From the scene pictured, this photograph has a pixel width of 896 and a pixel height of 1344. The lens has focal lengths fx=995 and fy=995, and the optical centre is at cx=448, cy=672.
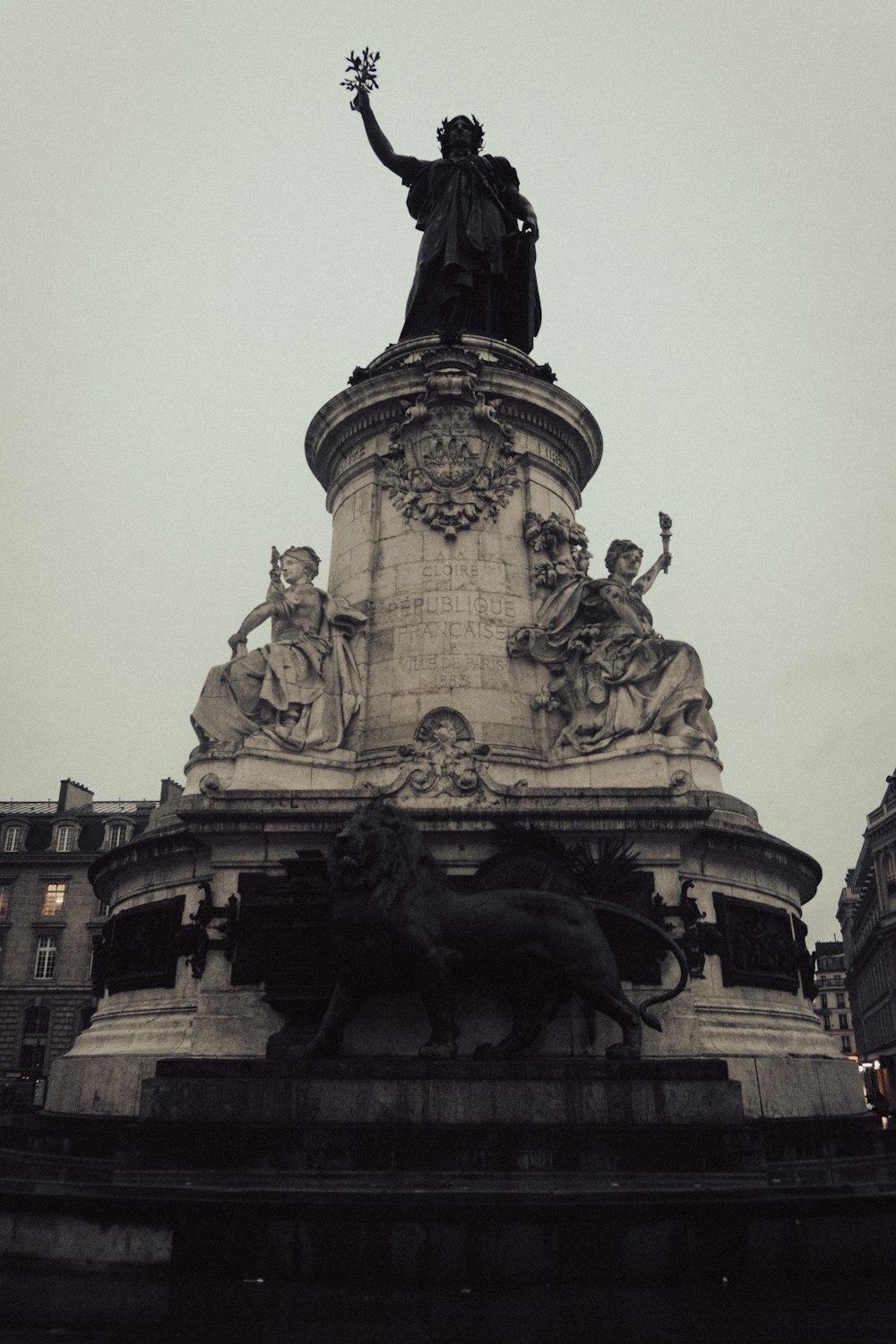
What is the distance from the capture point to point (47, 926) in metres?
52.9

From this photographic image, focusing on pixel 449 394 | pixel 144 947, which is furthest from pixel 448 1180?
pixel 449 394

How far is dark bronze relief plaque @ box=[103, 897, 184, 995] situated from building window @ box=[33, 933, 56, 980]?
39.8 m

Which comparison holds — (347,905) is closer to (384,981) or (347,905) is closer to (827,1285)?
(384,981)

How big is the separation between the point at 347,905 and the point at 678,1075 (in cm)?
418

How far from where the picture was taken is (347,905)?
1178 cm

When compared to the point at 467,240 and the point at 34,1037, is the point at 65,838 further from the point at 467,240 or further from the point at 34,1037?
the point at 467,240

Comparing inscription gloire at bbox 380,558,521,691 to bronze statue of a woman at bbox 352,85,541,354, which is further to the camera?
bronze statue of a woman at bbox 352,85,541,354

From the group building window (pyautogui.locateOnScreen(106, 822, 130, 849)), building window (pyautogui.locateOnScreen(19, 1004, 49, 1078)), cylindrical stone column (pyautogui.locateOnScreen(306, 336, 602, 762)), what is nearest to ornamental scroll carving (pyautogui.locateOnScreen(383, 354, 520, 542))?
cylindrical stone column (pyautogui.locateOnScreen(306, 336, 602, 762))

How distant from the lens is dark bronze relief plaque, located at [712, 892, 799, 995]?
14922 mm

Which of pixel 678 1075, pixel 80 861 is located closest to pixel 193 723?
pixel 678 1075

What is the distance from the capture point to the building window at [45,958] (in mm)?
52031

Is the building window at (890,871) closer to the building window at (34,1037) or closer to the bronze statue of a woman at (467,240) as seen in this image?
the bronze statue of a woman at (467,240)

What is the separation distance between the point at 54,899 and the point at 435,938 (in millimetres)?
48031

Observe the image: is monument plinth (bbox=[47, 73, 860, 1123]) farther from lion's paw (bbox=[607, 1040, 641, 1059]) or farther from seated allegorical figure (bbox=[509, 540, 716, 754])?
lion's paw (bbox=[607, 1040, 641, 1059])
